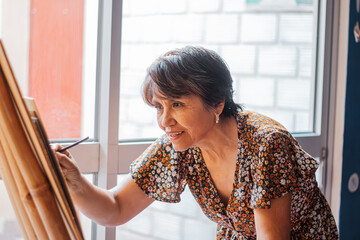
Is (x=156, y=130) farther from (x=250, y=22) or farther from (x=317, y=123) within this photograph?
(x=317, y=123)

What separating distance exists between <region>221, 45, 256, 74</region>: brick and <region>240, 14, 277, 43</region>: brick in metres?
0.05

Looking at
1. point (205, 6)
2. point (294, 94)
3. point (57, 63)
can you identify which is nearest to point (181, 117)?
point (57, 63)

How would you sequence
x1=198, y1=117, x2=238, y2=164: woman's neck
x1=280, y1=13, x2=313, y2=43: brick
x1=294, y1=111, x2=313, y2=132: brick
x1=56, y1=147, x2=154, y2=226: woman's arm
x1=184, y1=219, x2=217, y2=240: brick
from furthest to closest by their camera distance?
x1=294, y1=111, x2=313, y2=132: brick → x1=280, y1=13, x2=313, y2=43: brick → x1=184, y1=219, x2=217, y2=240: brick → x1=198, y1=117, x2=238, y2=164: woman's neck → x1=56, y1=147, x2=154, y2=226: woman's arm

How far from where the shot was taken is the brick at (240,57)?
2.28 metres

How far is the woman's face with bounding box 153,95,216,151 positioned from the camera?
1.38 m

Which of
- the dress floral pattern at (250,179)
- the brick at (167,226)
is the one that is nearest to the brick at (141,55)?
the dress floral pattern at (250,179)

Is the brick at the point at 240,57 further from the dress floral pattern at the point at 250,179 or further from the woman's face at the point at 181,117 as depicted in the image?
the woman's face at the point at 181,117

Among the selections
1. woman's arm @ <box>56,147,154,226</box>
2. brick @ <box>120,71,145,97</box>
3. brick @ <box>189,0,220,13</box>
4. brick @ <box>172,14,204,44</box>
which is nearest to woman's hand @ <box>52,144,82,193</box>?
woman's arm @ <box>56,147,154,226</box>

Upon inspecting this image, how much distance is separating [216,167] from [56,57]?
679 mm

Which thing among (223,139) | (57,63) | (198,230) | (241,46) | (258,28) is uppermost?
(258,28)

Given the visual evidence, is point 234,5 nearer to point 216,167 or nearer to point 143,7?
point 143,7

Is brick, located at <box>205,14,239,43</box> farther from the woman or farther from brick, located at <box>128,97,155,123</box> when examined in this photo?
the woman

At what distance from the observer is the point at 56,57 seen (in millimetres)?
1646

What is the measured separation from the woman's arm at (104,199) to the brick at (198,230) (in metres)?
0.66
